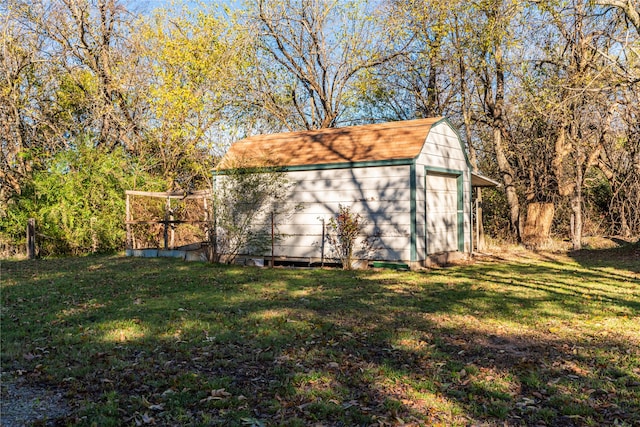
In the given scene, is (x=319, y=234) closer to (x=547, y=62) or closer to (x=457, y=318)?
(x=457, y=318)

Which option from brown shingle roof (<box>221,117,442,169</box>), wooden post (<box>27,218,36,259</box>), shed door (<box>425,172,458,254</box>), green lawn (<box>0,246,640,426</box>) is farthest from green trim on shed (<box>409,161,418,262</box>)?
wooden post (<box>27,218,36,259</box>)

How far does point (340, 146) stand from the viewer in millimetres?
14516

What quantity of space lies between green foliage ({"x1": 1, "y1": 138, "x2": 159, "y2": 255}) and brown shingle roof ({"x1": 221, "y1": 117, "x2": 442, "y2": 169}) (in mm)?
4807

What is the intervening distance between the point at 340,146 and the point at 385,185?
2.02m

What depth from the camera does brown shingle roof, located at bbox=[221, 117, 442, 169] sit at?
1352cm

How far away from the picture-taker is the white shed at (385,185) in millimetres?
13055

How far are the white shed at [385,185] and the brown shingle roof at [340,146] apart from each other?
0.09ft

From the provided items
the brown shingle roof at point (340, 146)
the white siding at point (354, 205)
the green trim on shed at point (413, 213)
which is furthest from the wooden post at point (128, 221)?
the green trim on shed at point (413, 213)

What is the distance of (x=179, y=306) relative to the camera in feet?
26.2

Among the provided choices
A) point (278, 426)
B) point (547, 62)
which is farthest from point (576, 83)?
point (278, 426)

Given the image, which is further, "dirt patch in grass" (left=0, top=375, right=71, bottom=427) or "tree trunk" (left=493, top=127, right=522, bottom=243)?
"tree trunk" (left=493, top=127, right=522, bottom=243)

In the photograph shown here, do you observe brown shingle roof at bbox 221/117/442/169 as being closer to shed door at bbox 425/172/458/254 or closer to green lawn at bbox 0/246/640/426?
A: shed door at bbox 425/172/458/254

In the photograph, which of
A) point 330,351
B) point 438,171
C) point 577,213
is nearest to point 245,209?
point 438,171

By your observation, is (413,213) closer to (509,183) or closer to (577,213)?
(577,213)
